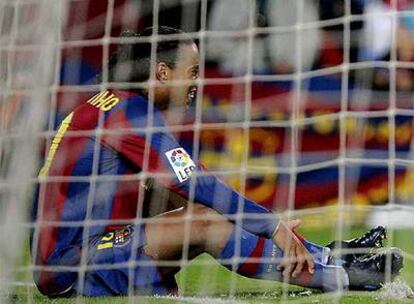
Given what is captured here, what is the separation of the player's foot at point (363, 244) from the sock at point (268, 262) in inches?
2.1

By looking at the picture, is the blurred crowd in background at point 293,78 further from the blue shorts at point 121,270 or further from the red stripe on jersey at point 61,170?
the blue shorts at point 121,270

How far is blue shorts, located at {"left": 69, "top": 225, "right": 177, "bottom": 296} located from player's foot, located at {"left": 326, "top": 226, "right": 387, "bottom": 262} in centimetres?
42

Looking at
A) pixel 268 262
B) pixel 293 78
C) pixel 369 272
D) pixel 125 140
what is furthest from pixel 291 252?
pixel 293 78

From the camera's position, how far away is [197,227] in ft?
7.57

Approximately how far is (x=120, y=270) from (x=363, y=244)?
1.83 ft

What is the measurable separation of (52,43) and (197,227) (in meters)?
0.58

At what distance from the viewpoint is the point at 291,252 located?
233 centimetres

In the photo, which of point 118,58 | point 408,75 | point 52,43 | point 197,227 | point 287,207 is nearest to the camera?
point 52,43

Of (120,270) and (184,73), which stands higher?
(184,73)

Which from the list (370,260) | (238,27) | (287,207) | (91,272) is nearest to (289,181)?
(287,207)

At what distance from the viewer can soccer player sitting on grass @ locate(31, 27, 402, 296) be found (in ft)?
7.55

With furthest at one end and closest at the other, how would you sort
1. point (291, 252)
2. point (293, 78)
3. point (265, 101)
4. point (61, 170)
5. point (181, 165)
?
point (265, 101) → point (293, 78) → point (61, 170) → point (291, 252) → point (181, 165)

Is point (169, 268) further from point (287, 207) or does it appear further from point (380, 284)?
point (287, 207)

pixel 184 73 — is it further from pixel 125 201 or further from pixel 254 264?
pixel 254 264
